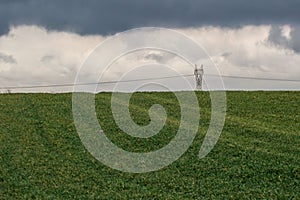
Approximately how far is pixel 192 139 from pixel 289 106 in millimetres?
6405

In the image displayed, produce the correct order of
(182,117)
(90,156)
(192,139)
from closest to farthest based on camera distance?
(90,156) → (192,139) → (182,117)

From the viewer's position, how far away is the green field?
13.9m

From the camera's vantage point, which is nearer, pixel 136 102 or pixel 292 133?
pixel 292 133

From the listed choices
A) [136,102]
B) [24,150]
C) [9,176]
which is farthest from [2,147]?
[136,102]

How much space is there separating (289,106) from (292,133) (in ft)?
13.0

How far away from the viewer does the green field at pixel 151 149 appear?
45.5 ft

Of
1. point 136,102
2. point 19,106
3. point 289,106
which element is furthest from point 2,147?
point 289,106

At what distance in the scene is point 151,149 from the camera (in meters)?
16.5

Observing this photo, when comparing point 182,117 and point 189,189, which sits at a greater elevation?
point 182,117

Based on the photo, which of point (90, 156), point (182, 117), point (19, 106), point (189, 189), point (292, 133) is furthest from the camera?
point (19, 106)

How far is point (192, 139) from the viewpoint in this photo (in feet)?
56.6

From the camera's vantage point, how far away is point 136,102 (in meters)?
22.6

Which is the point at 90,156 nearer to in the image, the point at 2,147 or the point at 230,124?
the point at 2,147

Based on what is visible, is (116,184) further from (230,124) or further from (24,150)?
(230,124)
